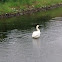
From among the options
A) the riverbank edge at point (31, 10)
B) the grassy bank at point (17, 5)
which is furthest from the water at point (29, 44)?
the grassy bank at point (17, 5)

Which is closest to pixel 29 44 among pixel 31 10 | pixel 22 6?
pixel 31 10

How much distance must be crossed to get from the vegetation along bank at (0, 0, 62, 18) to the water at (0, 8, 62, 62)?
A: 1535 cm

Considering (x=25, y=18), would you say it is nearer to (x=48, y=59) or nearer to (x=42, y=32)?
(x=42, y=32)

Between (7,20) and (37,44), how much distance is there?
79.1 feet

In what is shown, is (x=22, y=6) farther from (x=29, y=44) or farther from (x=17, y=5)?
(x=29, y=44)

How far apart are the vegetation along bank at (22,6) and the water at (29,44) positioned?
15.3 metres

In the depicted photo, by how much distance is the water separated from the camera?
1325 inches

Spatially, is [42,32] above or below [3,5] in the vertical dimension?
below

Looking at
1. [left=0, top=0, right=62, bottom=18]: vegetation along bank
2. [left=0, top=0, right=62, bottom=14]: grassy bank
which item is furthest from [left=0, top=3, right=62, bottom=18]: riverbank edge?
[left=0, top=0, right=62, bottom=14]: grassy bank

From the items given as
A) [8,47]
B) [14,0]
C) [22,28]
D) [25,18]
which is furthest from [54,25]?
[14,0]

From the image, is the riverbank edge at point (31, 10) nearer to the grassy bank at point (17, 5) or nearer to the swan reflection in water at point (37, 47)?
the grassy bank at point (17, 5)

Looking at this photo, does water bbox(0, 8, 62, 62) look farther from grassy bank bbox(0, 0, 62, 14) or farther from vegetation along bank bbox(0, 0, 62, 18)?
grassy bank bbox(0, 0, 62, 14)

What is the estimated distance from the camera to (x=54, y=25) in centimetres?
5325

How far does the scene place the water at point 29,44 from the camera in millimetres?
33656
